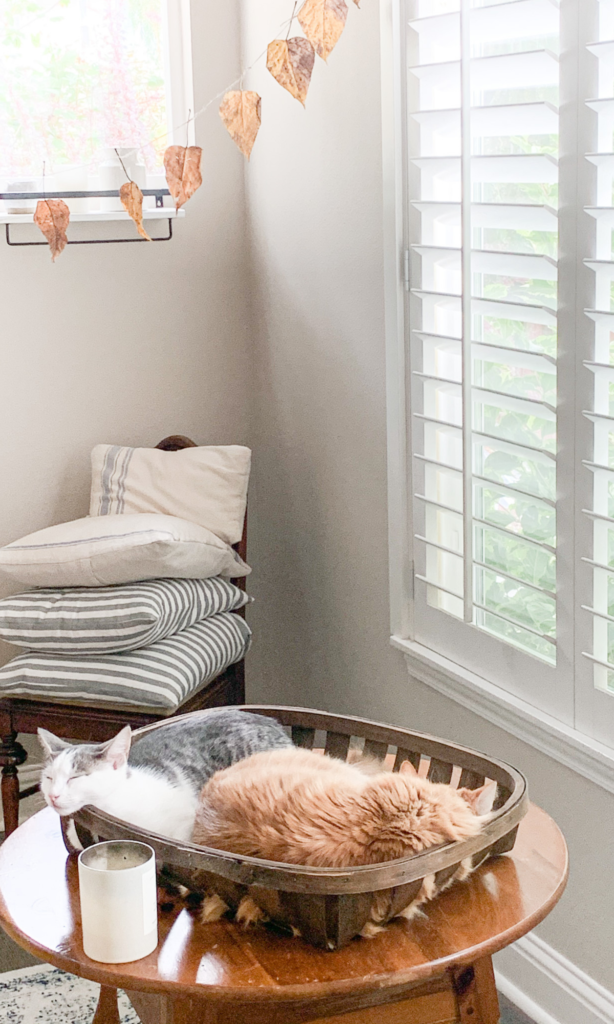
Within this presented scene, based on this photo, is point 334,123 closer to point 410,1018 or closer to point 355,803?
point 355,803

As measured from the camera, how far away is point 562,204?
4.83 ft

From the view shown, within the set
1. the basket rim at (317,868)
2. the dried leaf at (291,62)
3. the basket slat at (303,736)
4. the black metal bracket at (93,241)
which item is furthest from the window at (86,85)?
the basket rim at (317,868)

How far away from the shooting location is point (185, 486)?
231cm

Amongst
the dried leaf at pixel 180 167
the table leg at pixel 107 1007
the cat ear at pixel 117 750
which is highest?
the dried leaf at pixel 180 167

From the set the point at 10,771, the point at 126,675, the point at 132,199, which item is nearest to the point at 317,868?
the point at 126,675

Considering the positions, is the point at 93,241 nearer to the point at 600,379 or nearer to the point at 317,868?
the point at 600,379

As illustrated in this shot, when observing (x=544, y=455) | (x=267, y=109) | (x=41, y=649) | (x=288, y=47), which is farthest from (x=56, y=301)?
(x=544, y=455)

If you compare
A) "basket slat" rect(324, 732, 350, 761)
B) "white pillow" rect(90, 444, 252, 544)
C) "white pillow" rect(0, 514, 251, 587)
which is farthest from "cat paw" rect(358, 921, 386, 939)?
"white pillow" rect(90, 444, 252, 544)

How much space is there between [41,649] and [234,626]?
0.39m

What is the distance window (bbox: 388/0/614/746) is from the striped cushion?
45 centimetres

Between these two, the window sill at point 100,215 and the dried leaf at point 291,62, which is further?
the window sill at point 100,215

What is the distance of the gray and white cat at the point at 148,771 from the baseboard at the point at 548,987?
73cm

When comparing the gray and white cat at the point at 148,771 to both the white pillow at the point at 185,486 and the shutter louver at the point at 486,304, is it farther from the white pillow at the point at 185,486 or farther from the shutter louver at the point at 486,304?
the white pillow at the point at 185,486

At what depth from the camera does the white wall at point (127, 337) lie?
240 centimetres
